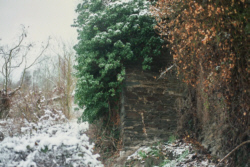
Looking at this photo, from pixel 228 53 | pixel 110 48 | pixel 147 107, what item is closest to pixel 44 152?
pixel 228 53

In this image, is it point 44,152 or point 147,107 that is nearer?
point 44,152

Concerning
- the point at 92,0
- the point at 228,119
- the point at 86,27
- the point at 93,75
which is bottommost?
the point at 228,119

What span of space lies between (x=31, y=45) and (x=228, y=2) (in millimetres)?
10553

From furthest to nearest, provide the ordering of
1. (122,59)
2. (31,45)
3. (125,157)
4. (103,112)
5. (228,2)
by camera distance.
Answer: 1. (31,45)
2. (103,112)
3. (122,59)
4. (125,157)
5. (228,2)

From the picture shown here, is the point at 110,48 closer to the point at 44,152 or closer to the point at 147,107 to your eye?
the point at 147,107

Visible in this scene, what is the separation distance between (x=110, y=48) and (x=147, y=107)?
2286 millimetres

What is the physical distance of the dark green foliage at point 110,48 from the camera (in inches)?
281

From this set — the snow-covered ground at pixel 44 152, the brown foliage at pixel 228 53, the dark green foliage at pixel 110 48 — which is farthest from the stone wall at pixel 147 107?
the snow-covered ground at pixel 44 152

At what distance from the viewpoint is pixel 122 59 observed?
24.1ft

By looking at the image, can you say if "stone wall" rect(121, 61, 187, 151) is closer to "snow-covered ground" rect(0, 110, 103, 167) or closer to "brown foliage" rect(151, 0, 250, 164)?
"brown foliage" rect(151, 0, 250, 164)

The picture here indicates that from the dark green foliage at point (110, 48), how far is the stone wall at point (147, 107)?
0.38 m

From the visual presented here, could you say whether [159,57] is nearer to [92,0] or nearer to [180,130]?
[180,130]

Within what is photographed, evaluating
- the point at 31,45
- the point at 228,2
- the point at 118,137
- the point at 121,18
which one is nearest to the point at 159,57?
the point at 121,18

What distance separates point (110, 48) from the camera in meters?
→ 7.53
